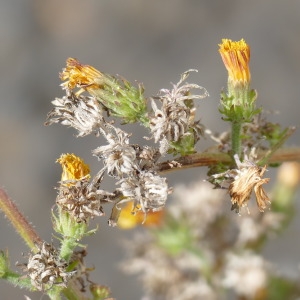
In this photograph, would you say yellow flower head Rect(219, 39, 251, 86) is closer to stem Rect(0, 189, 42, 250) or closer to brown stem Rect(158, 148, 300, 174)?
brown stem Rect(158, 148, 300, 174)

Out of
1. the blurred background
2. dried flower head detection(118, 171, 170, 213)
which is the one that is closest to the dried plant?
dried flower head detection(118, 171, 170, 213)

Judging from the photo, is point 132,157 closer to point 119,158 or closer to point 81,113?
point 119,158

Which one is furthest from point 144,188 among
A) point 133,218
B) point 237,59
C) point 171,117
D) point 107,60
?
point 107,60

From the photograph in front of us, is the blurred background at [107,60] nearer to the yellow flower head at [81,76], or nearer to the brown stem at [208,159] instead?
the brown stem at [208,159]

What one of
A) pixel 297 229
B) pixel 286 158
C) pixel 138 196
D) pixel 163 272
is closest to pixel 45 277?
pixel 138 196

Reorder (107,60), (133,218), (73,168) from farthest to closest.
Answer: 1. (107,60)
2. (133,218)
3. (73,168)

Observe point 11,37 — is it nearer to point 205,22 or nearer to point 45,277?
point 205,22

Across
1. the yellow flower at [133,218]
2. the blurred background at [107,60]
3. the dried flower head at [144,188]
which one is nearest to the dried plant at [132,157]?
the dried flower head at [144,188]
